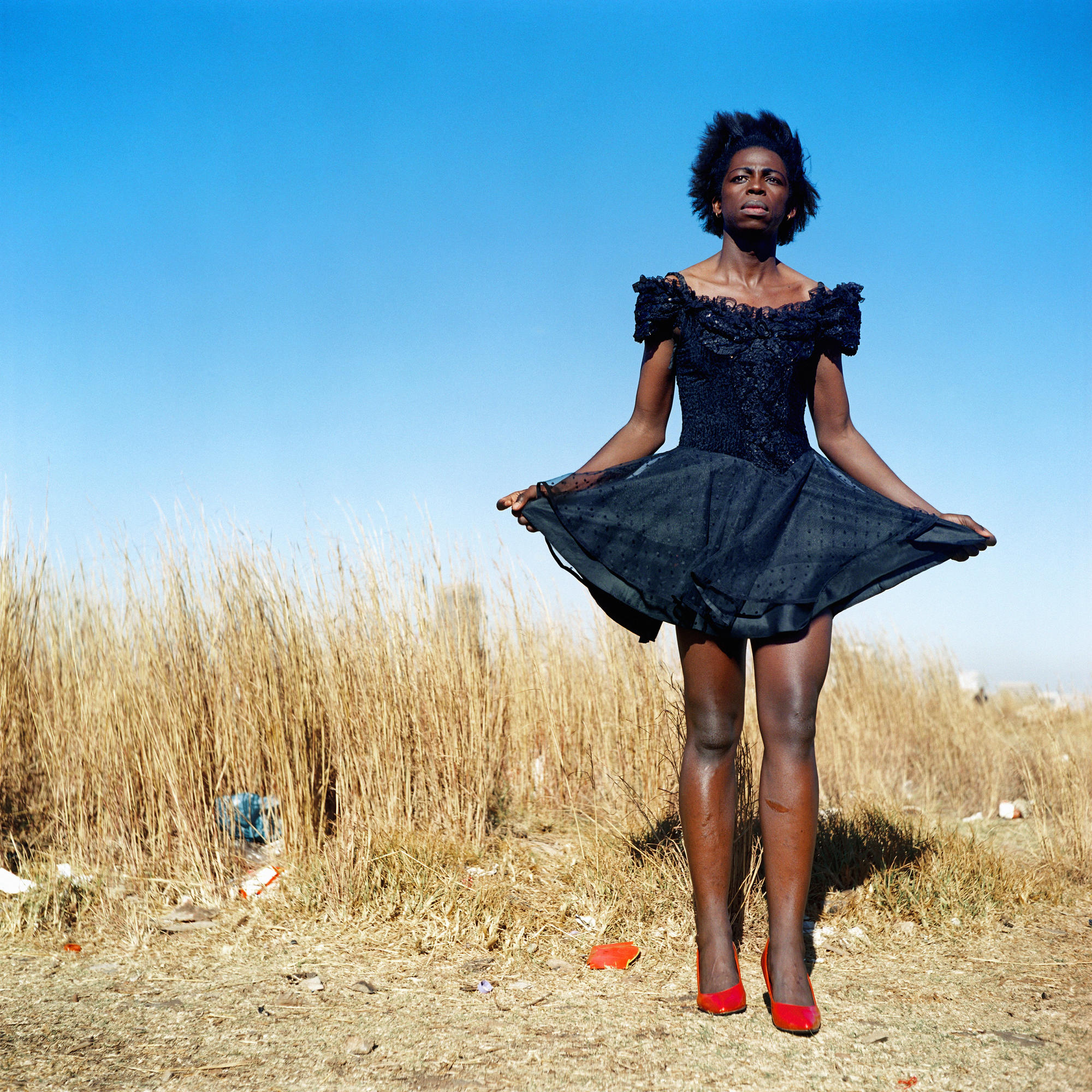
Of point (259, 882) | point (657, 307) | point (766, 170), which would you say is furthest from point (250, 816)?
point (766, 170)

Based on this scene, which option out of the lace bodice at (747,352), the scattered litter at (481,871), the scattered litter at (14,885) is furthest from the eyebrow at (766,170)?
the scattered litter at (14,885)

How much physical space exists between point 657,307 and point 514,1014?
189 centimetres

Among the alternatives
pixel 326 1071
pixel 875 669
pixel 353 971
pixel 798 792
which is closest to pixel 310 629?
pixel 353 971

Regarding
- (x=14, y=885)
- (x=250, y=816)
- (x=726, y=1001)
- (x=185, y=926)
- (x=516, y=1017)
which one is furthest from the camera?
(x=250, y=816)

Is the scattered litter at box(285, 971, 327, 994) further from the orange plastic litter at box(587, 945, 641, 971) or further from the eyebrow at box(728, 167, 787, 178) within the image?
the eyebrow at box(728, 167, 787, 178)

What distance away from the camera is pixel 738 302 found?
2.46 m

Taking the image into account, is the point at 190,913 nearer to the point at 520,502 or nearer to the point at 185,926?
the point at 185,926

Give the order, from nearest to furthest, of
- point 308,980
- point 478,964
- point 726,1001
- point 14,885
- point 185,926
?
point 726,1001
point 308,980
point 478,964
point 185,926
point 14,885

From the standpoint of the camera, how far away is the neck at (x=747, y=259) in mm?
2520

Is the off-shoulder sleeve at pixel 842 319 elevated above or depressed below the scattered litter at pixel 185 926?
above

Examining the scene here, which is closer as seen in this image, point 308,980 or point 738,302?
point 738,302

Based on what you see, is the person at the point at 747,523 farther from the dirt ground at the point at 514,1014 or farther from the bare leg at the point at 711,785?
the dirt ground at the point at 514,1014

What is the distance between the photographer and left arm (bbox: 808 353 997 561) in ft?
8.36

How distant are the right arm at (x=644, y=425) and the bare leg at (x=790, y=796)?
0.68m
